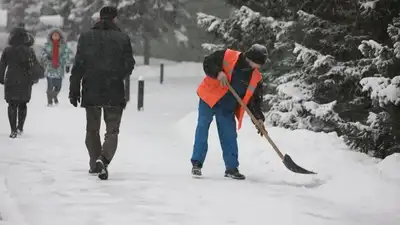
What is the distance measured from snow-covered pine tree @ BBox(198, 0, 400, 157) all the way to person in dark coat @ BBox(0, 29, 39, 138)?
14.4 ft

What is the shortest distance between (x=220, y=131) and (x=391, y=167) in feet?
7.04

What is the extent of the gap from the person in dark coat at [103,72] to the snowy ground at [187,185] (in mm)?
689

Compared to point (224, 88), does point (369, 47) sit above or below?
above

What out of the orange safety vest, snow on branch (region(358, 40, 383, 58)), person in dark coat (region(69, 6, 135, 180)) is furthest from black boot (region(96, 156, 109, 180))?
snow on branch (region(358, 40, 383, 58))

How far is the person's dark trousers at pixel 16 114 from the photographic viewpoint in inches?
439

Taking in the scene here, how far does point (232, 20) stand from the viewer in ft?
45.4

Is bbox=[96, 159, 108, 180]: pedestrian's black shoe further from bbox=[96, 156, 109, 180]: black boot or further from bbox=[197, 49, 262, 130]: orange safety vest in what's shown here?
bbox=[197, 49, 262, 130]: orange safety vest

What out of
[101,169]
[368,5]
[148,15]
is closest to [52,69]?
[368,5]

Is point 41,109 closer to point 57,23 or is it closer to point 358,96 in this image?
point 358,96

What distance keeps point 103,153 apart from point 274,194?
6.62ft

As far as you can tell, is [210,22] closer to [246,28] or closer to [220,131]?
[246,28]

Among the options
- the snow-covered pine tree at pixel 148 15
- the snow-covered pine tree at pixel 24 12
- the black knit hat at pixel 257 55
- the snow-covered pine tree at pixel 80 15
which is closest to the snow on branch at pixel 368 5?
the black knit hat at pixel 257 55

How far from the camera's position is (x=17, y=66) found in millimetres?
11125

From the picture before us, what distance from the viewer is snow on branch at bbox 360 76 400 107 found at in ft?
26.8
